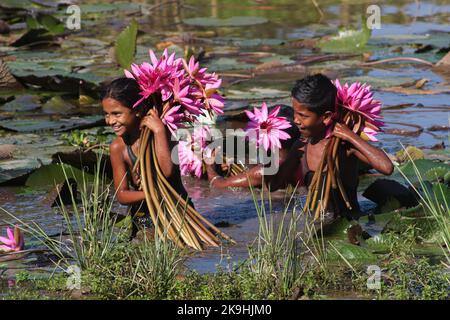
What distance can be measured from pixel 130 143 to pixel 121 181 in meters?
0.22

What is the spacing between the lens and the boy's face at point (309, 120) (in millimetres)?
5668

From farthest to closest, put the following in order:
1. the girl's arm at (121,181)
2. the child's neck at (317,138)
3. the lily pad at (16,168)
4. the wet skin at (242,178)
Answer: the lily pad at (16,168) → the wet skin at (242,178) → the child's neck at (317,138) → the girl's arm at (121,181)

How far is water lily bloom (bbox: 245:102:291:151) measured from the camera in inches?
239

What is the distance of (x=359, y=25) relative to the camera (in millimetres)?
13148

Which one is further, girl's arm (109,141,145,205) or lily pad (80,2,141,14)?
lily pad (80,2,141,14)

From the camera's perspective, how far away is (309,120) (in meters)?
5.69

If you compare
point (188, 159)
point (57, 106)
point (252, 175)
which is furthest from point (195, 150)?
point (57, 106)

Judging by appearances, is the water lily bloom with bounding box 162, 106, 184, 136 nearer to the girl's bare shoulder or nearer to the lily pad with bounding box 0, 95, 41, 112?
the girl's bare shoulder

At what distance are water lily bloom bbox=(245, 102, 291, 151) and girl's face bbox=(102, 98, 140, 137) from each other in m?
0.86

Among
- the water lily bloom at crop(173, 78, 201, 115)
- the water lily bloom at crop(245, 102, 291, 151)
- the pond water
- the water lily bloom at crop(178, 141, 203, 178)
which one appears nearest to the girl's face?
the water lily bloom at crop(173, 78, 201, 115)

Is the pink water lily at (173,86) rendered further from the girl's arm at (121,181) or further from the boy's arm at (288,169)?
the boy's arm at (288,169)

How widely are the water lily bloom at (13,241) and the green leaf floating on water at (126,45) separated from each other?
161 inches

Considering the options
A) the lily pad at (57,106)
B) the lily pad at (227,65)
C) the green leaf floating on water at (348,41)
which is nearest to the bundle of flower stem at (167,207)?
the lily pad at (57,106)

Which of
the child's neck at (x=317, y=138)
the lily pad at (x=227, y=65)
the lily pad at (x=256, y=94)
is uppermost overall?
the child's neck at (x=317, y=138)
